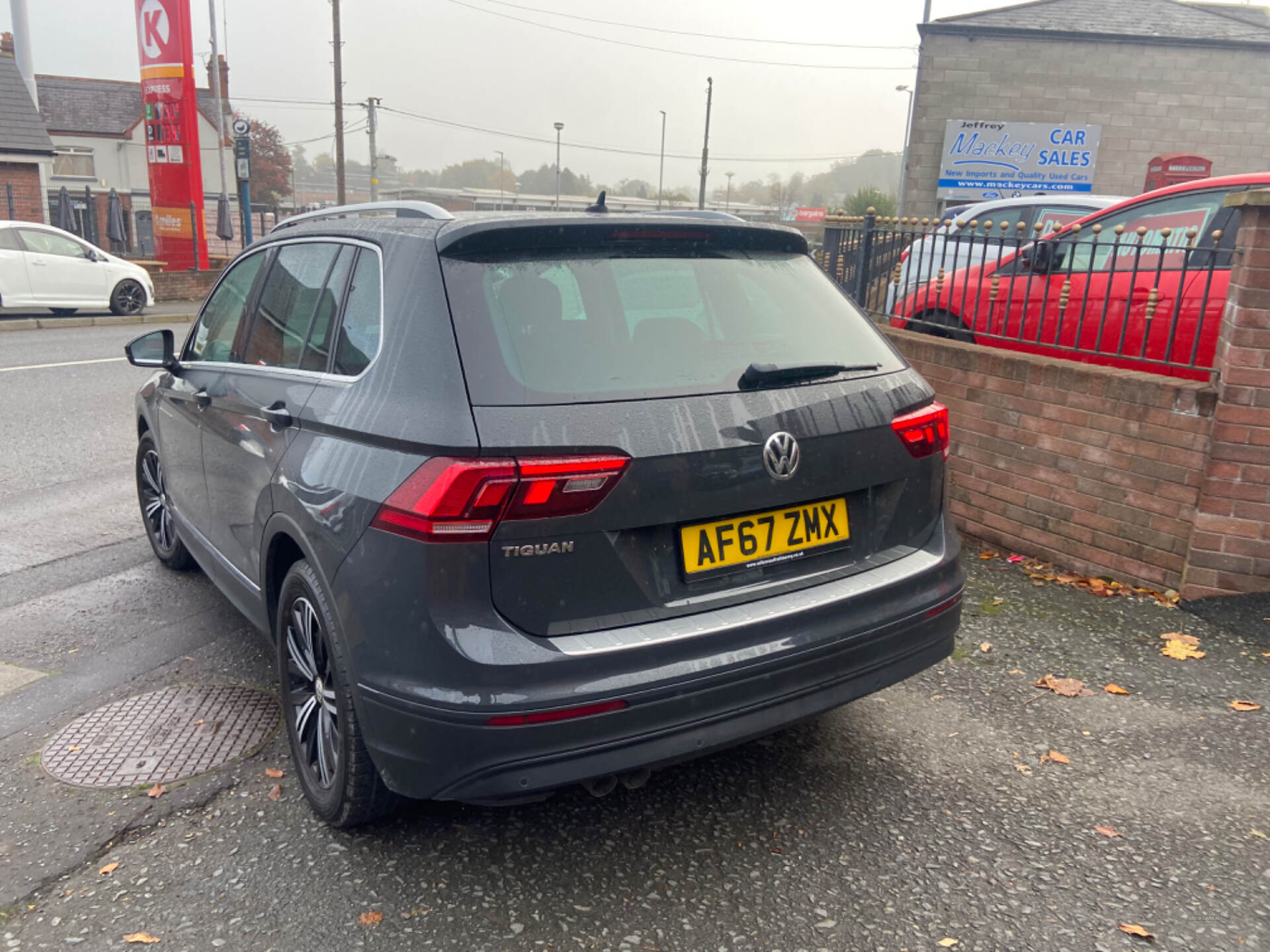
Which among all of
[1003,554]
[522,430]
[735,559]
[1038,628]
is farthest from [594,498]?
[1003,554]

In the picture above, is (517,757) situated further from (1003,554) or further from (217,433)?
(1003,554)

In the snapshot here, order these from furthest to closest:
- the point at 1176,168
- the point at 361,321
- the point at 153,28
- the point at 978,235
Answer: the point at 1176,168 < the point at 153,28 < the point at 978,235 < the point at 361,321

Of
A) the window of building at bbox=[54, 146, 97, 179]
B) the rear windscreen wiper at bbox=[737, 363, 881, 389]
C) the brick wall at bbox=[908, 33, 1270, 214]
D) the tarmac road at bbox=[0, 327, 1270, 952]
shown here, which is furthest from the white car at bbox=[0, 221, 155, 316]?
the window of building at bbox=[54, 146, 97, 179]

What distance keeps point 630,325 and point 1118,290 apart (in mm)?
3810

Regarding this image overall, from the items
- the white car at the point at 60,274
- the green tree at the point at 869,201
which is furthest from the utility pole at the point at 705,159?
the white car at the point at 60,274

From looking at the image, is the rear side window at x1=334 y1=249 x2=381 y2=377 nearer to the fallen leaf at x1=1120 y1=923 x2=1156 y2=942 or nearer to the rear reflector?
the rear reflector

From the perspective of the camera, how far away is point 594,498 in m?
A: 2.29

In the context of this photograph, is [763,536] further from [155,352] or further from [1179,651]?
[155,352]

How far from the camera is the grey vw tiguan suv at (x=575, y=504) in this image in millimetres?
2250

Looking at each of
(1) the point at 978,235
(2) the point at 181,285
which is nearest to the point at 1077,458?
(1) the point at 978,235

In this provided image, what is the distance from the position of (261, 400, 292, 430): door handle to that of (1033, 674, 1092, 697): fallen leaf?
284 cm

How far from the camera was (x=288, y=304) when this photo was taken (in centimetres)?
334

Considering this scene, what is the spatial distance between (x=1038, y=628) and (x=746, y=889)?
7.45 feet

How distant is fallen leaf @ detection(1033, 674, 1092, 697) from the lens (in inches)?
146
